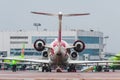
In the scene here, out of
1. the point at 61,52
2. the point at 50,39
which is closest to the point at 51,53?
the point at 61,52

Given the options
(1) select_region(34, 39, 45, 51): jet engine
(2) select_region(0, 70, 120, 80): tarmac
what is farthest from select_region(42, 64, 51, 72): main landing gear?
(2) select_region(0, 70, 120, 80): tarmac

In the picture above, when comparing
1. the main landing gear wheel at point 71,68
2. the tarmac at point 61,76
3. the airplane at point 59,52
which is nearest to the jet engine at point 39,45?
the airplane at point 59,52

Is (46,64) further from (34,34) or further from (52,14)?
(34,34)

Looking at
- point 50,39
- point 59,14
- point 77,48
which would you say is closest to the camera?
point 59,14

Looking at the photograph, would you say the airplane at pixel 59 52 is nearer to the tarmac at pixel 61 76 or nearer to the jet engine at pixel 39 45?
the jet engine at pixel 39 45

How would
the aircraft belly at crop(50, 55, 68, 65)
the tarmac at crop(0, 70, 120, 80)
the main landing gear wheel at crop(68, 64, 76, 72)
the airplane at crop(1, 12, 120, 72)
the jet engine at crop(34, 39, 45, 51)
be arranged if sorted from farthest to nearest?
the main landing gear wheel at crop(68, 64, 76, 72), the jet engine at crop(34, 39, 45, 51), the aircraft belly at crop(50, 55, 68, 65), the airplane at crop(1, 12, 120, 72), the tarmac at crop(0, 70, 120, 80)

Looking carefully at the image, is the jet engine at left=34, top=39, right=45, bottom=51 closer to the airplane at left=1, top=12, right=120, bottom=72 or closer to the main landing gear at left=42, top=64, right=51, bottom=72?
the airplane at left=1, top=12, right=120, bottom=72

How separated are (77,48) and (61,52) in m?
5.50

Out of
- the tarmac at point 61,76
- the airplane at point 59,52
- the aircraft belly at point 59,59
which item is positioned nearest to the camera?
the tarmac at point 61,76

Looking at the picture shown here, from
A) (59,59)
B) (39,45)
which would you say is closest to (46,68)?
(39,45)

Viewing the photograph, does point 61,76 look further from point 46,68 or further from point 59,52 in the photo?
point 46,68

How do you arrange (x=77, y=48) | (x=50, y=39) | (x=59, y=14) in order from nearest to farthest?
1. (x=59, y=14)
2. (x=77, y=48)
3. (x=50, y=39)

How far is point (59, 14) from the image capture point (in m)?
71.2

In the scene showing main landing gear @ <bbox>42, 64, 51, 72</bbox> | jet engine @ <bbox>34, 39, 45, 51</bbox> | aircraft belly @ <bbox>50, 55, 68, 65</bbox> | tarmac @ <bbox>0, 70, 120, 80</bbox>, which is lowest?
tarmac @ <bbox>0, 70, 120, 80</bbox>
